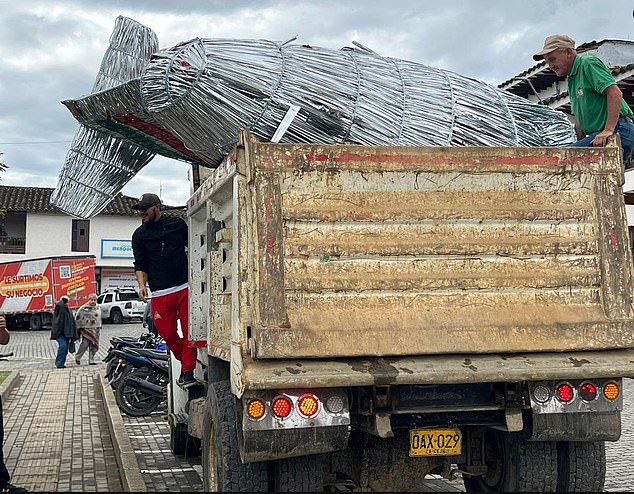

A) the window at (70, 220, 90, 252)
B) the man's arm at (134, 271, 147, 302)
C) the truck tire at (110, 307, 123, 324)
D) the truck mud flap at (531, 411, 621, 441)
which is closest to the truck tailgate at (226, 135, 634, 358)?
the truck mud flap at (531, 411, 621, 441)

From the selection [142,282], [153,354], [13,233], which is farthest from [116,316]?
[142,282]

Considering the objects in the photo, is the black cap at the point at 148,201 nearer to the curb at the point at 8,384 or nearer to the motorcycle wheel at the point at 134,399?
the motorcycle wheel at the point at 134,399

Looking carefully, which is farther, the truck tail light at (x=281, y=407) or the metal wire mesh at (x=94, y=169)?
the metal wire mesh at (x=94, y=169)

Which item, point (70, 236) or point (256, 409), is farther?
point (70, 236)

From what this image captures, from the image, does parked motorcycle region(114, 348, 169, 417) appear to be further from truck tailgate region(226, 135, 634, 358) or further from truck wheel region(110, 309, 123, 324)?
truck wheel region(110, 309, 123, 324)

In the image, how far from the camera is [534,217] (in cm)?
466

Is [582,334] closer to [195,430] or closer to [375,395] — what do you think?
[375,395]

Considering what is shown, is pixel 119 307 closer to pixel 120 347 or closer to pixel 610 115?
pixel 120 347

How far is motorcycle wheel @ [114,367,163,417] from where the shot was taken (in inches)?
443

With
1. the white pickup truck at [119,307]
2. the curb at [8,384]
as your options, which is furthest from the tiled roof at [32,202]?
the curb at [8,384]

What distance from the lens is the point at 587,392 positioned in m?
4.45

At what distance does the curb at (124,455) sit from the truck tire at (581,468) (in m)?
3.17

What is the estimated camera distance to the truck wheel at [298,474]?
175 inches

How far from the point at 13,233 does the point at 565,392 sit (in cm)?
4386
